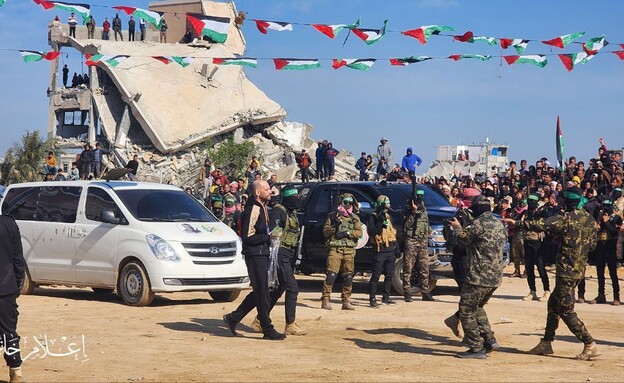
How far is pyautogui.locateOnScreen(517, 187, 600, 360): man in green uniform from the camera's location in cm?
1077

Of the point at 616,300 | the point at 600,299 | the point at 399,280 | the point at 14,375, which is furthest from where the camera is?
the point at 399,280

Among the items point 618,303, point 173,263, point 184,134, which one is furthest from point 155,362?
point 184,134

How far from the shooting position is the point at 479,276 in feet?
35.4

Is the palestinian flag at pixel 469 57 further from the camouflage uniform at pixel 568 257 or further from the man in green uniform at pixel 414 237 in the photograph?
the camouflage uniform at pixel 568 257

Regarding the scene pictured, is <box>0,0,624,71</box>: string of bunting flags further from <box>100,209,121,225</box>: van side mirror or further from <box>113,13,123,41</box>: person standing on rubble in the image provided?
<box>113,13,123,41</box>: person standing on rubble

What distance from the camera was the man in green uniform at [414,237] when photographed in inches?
642

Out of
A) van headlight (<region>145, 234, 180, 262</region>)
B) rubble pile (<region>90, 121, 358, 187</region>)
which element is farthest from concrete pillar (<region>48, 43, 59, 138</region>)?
van headlight (<region>145, 234, 180, 262</region>)

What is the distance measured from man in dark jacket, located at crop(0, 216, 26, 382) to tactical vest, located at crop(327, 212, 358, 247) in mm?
6760

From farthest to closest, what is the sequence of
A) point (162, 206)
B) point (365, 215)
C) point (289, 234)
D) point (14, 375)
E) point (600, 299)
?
point (365, 215)
point (600, 299)
point (162, 206)
point (289, 234)
point (14, 375)

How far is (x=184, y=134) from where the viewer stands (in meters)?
49.0

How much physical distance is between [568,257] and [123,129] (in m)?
40.9

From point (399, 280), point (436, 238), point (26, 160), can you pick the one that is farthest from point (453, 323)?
point (26, 160)

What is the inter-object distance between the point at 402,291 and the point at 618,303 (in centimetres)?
361

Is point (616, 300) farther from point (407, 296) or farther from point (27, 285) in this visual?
point (27, 285)
